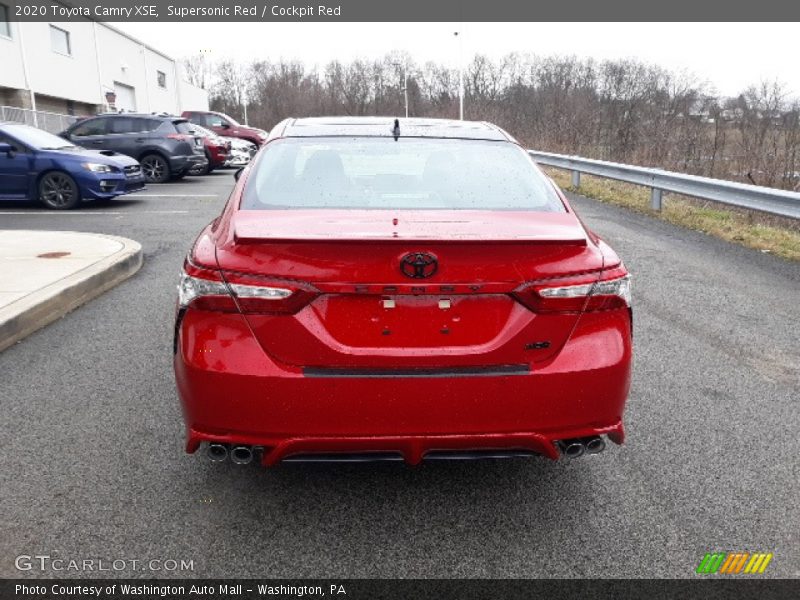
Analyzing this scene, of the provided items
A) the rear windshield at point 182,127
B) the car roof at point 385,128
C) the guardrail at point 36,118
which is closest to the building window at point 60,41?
the guardrail at point 36,118

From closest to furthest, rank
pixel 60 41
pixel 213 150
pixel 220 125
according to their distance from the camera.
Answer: pixel 213 150
pixel 220 125
pixel 60 41

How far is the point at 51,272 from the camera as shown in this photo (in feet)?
21.2

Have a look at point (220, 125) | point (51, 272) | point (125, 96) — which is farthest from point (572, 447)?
point (125, 96)

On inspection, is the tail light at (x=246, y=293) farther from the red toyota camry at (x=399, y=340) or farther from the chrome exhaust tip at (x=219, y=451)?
the chrome exhaust tip at (x=219, y=451)

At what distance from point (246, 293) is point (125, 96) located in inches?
1843

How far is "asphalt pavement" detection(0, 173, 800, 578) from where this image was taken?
99.7 inches

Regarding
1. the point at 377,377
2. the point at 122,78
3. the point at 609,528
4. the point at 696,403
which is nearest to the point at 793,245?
the point at 696,403

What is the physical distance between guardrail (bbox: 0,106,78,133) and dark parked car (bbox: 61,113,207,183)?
381 inches

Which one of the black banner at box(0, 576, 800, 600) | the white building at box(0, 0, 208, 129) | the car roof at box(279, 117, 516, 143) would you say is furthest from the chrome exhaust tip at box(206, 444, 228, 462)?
the white building at box(0, 0, 208, 129)

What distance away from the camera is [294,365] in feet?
8.11

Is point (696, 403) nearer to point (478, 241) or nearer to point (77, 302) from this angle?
point (478, 241)

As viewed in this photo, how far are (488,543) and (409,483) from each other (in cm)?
54

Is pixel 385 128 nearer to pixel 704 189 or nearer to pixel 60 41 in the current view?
pixel 704 189

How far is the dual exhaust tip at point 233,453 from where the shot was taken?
8.45 feet
